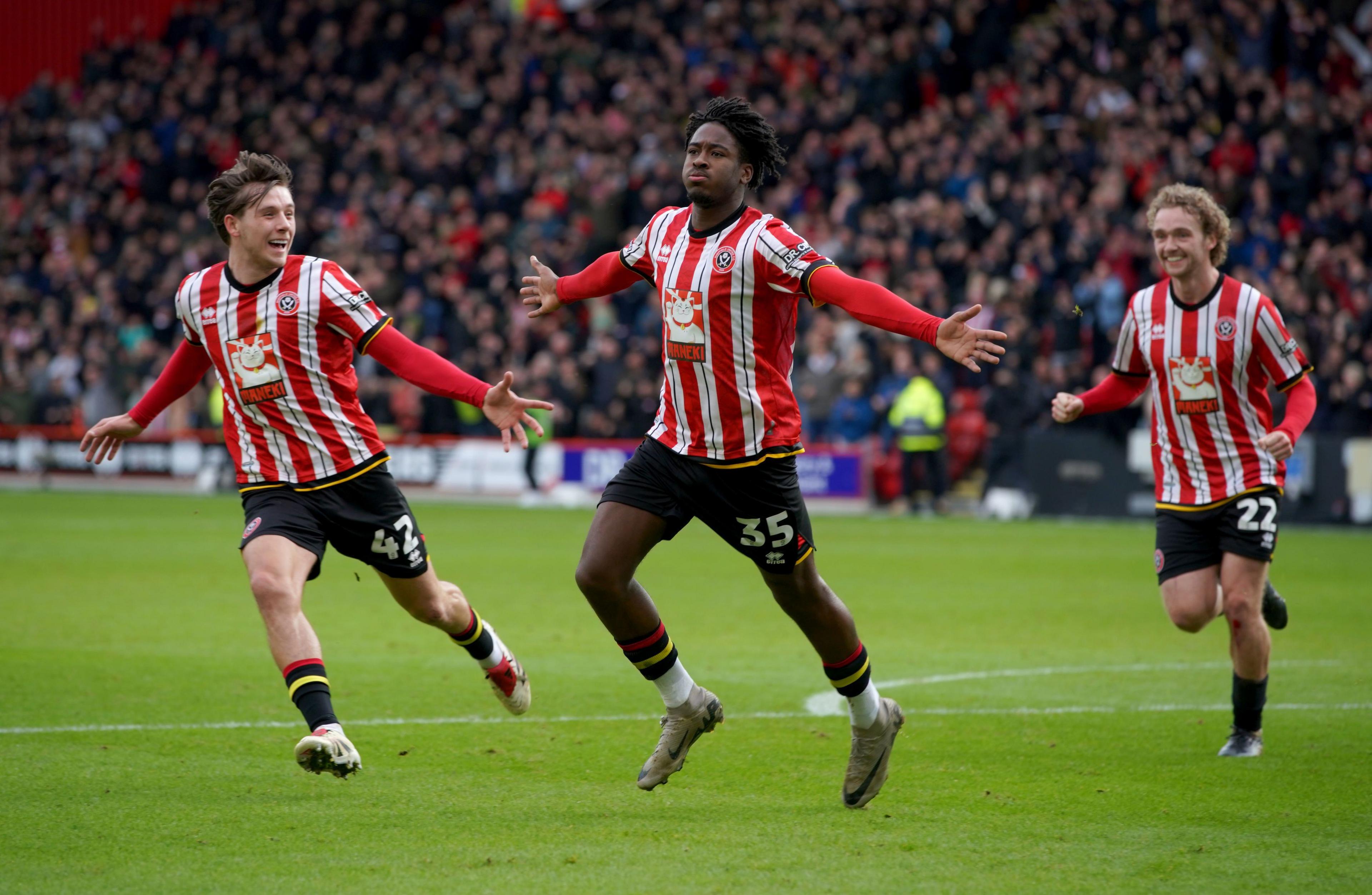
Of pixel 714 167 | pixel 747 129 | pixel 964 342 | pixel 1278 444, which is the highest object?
pixel 747 129

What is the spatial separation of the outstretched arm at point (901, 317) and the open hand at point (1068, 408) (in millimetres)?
1635

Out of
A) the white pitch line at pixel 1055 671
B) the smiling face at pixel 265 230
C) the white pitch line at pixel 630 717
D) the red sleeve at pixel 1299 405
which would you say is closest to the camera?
the smiling face at pixel 265 230

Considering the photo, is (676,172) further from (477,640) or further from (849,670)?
(849,670)

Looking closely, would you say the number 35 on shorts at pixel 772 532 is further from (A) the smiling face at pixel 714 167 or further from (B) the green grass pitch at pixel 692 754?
(A) the smiling face at pixel 714 167

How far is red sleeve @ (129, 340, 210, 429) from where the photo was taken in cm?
640

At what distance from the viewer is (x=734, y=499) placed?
19.0 feet

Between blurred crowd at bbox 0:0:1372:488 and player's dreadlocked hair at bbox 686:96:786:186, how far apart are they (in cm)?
1474

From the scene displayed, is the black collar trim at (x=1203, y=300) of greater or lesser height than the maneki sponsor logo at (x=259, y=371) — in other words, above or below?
above

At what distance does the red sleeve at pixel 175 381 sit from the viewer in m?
6.40

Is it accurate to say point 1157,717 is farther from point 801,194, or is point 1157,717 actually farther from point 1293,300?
point 801,194

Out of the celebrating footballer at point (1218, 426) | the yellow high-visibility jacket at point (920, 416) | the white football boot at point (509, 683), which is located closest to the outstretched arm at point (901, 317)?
the celebrating footballer at point (1218, 426)

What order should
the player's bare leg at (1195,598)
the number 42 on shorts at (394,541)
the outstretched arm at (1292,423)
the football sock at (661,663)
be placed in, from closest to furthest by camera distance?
1. the football sock at (661,663)
2. the number 42 on shorts at (394,541)
3. the outstretched arm at (1292,423)
4. the player's bare leg at (1195,598)

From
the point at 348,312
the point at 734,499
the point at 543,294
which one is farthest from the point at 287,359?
the point at 734,499

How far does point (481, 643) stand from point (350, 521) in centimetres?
100
